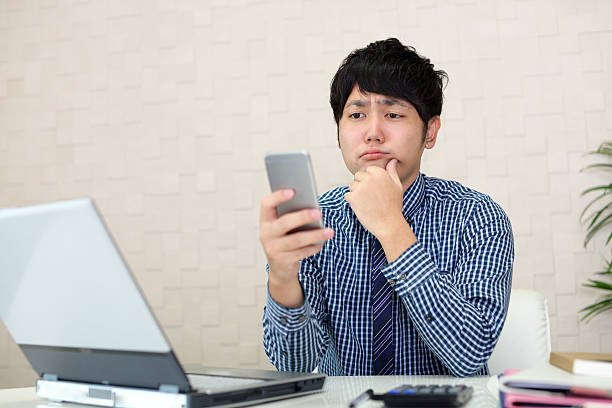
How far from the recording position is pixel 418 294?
1057mm

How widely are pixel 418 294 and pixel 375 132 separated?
0.42 meters

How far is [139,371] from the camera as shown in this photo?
739 mm

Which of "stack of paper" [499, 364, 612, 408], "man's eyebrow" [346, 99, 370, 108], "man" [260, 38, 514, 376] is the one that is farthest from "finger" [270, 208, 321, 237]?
"man's eyebrow" [346, 99, 370, 108]

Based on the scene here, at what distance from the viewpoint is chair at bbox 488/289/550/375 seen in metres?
1.44


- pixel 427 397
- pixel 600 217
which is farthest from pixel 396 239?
pixel 600 217

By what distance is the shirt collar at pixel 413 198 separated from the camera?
1.38 m

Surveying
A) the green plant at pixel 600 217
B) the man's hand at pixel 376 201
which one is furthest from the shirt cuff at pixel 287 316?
the green plant at pixel 600 217

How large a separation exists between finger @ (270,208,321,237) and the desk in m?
0.26

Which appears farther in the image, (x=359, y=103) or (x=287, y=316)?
(x=359, y=103)

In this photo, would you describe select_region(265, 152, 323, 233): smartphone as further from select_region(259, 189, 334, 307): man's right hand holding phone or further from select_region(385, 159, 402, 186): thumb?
select_region(385, 159, 402, 186): thumb

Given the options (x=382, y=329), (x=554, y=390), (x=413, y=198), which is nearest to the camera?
(x=554, y=390)

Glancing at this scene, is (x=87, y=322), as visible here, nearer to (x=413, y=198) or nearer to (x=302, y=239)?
(x=302, y=239)

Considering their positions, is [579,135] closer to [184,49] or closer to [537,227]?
[537,227]

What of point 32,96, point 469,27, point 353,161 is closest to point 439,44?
point 469,27
